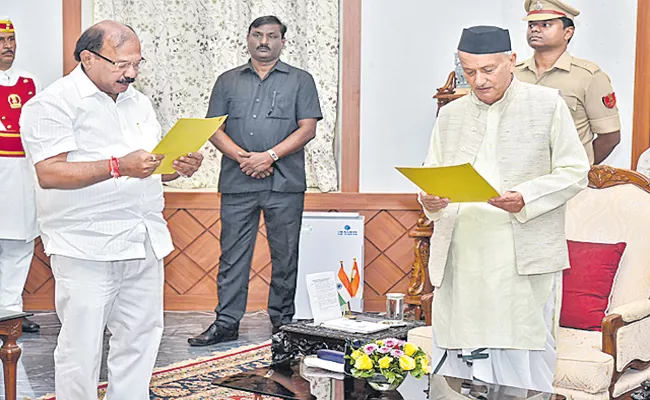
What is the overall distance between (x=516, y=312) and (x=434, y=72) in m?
2.91

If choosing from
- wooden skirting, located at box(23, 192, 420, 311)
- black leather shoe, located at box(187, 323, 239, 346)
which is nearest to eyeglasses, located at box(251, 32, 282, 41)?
wooden skirting, located at box(23, 192, 420, 311)

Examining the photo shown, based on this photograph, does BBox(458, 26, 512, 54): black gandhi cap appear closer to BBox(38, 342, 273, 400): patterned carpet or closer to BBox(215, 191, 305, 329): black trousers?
BBox(38, 342, 273, 400): patterned carpet

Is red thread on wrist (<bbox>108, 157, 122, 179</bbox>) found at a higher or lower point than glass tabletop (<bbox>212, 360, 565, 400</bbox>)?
higher

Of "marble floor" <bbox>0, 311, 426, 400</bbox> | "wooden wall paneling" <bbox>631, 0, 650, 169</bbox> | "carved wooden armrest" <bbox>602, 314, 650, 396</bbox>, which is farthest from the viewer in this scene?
"wooden wall paneling" <bbox>631, 0, 650, 169</bbox>

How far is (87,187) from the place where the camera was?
8.71ft

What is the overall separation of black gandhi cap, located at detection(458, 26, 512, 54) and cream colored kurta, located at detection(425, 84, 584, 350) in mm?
153

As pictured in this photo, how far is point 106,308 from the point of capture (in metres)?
2.73

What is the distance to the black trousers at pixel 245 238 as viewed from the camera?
445 cm

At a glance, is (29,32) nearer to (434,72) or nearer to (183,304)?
(183,304)

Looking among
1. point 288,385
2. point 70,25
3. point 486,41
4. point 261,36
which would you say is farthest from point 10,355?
point 70,25

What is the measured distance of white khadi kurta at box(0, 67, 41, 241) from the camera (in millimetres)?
4488

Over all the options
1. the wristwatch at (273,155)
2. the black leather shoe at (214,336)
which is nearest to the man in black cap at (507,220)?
the wristwatch at (273,155)

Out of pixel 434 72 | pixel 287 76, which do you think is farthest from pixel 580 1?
pixel 287 76

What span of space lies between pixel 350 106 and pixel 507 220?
282 cm
